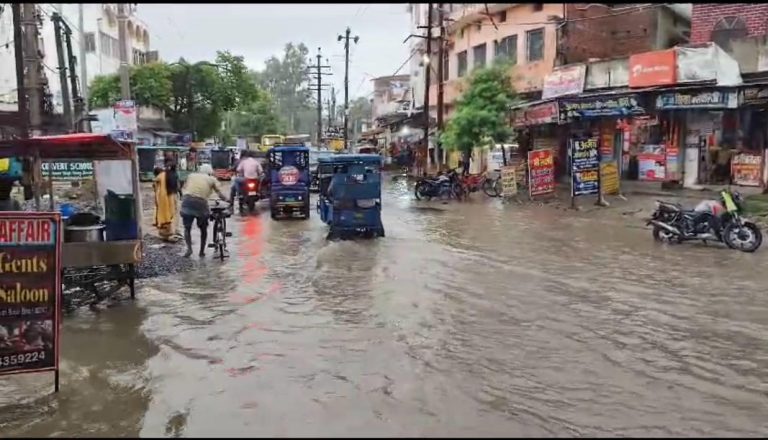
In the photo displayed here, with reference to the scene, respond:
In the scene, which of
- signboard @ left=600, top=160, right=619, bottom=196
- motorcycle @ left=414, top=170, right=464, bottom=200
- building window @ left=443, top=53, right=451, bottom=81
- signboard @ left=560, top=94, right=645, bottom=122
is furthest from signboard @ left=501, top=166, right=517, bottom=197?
building window @ left=443, top=53, right=451, bottom=81

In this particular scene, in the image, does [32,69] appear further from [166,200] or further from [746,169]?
[746,169]

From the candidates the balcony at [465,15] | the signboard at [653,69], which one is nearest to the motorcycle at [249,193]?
the signboard at [653,69]

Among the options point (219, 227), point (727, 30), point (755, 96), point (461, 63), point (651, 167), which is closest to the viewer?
point (219, 227)

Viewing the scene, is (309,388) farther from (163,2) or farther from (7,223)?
(163,2)

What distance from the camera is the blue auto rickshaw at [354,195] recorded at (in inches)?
563

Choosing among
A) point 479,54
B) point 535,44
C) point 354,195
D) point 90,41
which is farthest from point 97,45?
point 354,195

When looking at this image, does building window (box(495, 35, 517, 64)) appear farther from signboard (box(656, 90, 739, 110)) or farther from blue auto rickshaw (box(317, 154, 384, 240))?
blue auto rickshaw (box(317, 154, 384, 240))

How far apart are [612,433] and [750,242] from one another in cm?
953

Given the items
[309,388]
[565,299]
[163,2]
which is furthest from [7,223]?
[565,299]

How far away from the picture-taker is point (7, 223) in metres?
5.67

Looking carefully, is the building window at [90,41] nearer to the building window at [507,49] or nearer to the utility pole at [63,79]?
the utility pole at [63,79]

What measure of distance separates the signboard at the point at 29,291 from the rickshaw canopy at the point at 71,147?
254cm

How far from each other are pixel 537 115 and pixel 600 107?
3.27 meters

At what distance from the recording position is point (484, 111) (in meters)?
26.5
